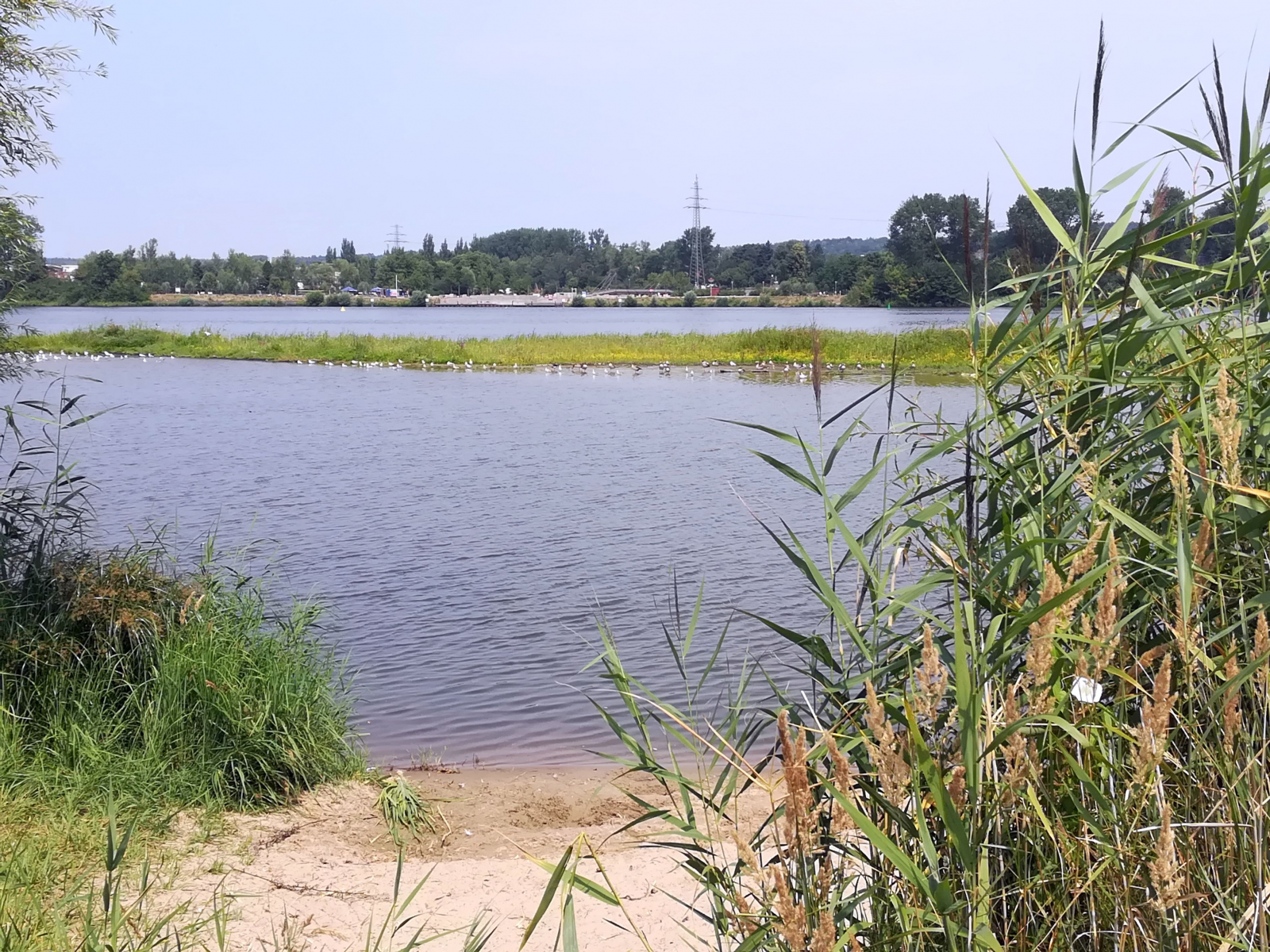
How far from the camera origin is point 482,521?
13.6 metres

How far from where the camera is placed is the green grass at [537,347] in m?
34.8

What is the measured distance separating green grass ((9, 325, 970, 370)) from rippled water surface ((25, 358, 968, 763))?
6.75 m

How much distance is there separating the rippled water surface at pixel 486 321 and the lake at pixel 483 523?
40.6 ft

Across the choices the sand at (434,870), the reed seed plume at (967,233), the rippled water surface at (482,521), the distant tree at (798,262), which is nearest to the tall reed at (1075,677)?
the reed seed plume at (967,233)

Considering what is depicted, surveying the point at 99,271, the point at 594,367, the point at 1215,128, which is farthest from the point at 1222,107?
the point at 99,271

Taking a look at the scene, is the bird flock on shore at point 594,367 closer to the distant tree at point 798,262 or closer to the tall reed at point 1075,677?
the tall reed at point 1075,677

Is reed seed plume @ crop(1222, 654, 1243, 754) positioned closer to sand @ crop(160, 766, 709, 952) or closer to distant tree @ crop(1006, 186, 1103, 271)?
distant tree @ crop(1006, 186, 1103, 271)

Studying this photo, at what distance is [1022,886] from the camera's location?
189 centimetres

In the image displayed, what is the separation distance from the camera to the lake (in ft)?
25.8

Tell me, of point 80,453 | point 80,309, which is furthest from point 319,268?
point 80,453

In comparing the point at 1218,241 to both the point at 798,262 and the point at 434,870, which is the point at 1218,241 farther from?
the point at 798,262

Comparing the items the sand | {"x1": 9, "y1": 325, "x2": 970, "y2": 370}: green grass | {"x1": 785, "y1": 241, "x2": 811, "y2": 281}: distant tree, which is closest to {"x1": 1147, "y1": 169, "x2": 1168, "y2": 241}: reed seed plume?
the sand

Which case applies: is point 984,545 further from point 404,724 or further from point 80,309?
point 80,309

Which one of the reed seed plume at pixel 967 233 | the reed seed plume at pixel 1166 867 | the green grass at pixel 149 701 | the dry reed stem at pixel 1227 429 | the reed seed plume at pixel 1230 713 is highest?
the reed seed plume at pixel 967 233
